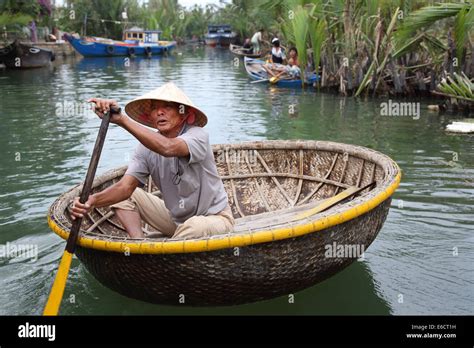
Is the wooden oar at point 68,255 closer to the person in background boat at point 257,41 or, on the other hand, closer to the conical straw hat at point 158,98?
the conical straw hat at point 158,98

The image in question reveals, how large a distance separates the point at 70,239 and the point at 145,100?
0.96 meters

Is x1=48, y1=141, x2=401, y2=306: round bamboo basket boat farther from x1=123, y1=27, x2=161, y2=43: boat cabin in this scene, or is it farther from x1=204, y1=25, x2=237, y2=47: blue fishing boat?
x1=204, y1=25, x2=237, y2=47: blue fishing boat

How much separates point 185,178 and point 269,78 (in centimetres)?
1191

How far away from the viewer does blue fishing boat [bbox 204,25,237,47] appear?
4284cm

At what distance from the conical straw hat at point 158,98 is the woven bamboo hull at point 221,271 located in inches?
35.3

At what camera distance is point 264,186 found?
5113mm

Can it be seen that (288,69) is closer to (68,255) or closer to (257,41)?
(257,41)

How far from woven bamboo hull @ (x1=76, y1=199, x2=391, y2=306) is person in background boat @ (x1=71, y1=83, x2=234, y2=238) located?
0.30 metres

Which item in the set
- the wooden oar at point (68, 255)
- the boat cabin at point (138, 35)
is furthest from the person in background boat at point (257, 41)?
the wooden oar at point (68, 255)

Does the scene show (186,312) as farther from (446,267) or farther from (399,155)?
(399,155)

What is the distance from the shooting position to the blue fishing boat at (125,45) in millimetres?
27059

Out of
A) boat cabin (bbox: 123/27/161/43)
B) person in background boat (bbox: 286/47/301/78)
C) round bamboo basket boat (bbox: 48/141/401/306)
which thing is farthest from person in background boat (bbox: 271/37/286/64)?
boat cabin (bbox: 123/27/161/43)
